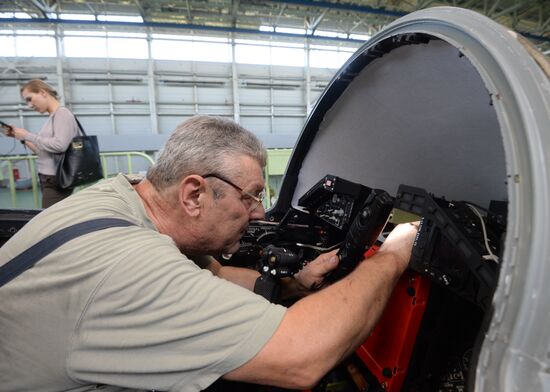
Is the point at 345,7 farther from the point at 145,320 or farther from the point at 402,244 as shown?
the point at 145,320

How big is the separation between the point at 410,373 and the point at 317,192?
0.82m

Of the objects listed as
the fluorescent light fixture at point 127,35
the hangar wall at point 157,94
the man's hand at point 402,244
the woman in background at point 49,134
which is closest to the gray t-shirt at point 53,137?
the woman in background at point 49,134

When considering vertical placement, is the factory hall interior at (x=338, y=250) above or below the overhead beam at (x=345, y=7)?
below

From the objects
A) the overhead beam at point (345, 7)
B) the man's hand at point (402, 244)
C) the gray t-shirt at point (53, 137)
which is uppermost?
the overhead beam at point (345, 7)

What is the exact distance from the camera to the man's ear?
958mm

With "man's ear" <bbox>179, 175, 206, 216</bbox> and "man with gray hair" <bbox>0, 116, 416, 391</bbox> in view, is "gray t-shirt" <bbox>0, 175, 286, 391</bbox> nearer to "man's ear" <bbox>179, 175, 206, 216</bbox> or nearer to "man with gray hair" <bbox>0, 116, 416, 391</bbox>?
"man with gray hair" <bbox>0, 116, 416, 391</bbox>

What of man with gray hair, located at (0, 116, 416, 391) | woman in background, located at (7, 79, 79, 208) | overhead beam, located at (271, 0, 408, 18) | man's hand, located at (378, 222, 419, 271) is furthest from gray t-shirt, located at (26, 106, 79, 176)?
overhead beam, located at (271, 0, 408, 18)

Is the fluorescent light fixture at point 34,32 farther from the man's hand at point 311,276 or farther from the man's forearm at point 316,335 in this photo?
the man's forearm at point 316,335

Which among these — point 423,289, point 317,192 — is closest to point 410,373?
point 423,289

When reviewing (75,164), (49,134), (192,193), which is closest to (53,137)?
(49,134)

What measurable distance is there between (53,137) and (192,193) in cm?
218

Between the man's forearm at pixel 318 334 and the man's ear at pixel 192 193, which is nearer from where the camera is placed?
the man's forearm at pixel 318 334

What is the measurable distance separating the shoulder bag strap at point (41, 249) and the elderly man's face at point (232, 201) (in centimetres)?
33

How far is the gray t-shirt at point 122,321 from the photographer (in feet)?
2.10
